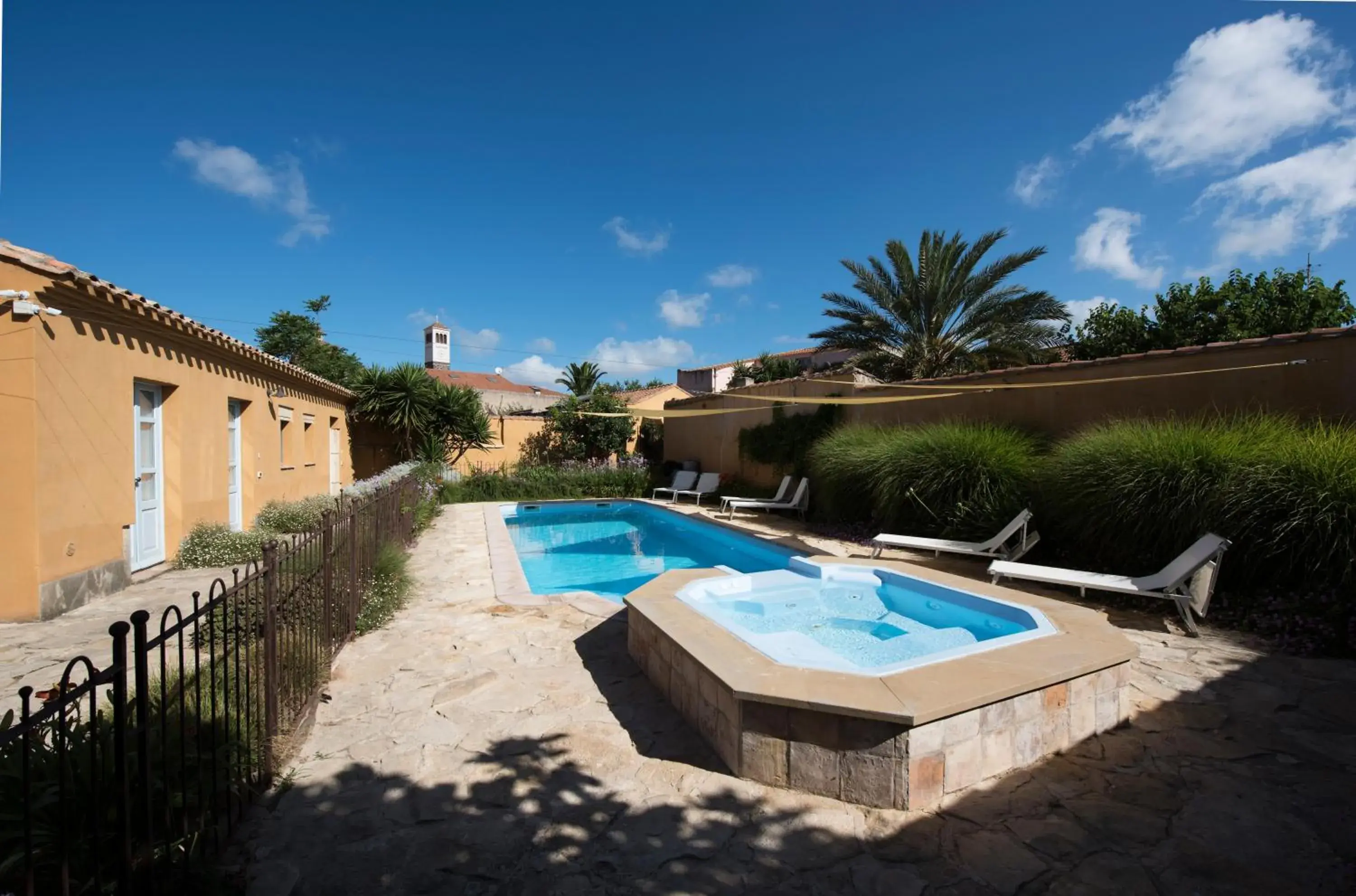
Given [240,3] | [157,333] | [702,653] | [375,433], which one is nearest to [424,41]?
[240,3]

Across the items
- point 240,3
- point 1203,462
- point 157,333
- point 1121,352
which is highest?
point 240,3

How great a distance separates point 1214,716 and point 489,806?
3.96 meters

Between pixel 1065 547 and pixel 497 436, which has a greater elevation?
pixel 497 436

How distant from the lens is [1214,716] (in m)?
3.43

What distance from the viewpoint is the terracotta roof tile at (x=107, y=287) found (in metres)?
4.95

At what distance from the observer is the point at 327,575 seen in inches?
162

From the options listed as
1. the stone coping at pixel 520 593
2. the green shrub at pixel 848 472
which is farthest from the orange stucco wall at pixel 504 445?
the green shrub at pixel 848 472

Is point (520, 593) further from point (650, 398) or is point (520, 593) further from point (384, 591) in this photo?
point (650, 398)

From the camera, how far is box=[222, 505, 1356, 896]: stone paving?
87.5 inches

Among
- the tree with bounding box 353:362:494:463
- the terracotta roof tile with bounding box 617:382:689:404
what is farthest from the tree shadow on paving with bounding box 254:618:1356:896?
the terracotta roof tile with bounding box 617:382:689:404

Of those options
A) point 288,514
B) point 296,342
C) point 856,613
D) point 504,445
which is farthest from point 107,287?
point 296,342

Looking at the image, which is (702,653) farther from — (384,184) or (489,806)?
(384,184)

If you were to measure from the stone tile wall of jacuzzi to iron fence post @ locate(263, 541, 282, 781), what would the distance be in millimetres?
2102

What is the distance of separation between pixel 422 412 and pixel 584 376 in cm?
1223
